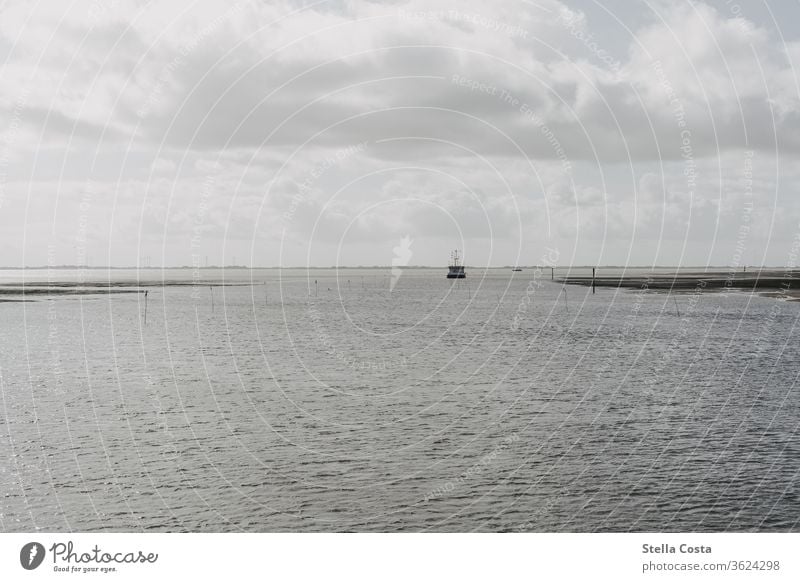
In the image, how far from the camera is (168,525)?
29.8 meters

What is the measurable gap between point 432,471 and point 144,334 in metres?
77.4

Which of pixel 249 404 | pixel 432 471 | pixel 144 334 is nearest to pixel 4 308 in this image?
pixel 144 334

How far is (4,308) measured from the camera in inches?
5837

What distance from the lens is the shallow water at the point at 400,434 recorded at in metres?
31.1

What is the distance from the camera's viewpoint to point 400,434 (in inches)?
1770

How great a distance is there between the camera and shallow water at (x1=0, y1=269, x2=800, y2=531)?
102 ft

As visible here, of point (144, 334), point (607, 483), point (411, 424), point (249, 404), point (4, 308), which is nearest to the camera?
point (607, 483)

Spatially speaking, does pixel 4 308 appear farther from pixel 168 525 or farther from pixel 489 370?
pixel 168 525
